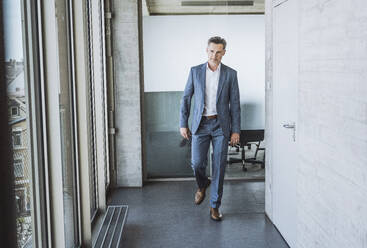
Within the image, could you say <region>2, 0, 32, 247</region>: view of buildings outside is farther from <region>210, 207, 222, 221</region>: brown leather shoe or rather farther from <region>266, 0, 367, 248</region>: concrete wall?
<region>210, 207, 222, 221</region>: brown leather shoe

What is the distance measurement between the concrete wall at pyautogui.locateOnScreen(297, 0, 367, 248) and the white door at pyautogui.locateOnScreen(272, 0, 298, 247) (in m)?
0.31

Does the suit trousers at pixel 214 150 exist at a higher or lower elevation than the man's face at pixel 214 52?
lower

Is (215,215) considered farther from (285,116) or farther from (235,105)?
(285,116)

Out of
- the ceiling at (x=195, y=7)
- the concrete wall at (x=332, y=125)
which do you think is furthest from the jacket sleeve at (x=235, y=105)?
the ceiling at (x=195, y=7)

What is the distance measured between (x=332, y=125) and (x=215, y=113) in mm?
1873

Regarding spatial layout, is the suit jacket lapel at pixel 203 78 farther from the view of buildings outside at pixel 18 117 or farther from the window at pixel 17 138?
the window at pixel 17 138

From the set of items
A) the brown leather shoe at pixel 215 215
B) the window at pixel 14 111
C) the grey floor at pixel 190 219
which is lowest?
the grey floor at pixel 190 219

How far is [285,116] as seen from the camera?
156 inches

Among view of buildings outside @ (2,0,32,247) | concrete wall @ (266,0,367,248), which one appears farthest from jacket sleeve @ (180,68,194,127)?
view of buildings outside @ (2,0,32,247)

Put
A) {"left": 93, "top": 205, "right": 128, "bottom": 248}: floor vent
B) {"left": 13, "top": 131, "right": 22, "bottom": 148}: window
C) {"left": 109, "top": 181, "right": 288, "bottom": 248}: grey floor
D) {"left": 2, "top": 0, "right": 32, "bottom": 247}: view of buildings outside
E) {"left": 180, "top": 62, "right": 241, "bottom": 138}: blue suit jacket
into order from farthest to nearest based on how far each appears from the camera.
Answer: {"left": 180, "top": 62, "right": 241, "bottom": 138}: blue suit jacket < {"left": 109, "top": 181, "right": 288, "bottom": 248}: grey floor < {"left": 93, "top": 205, "right": 128, "bottom": 248}: floor vent < {"left": 13, "top": 131, "right": 22, "bottom": 148}: window < {"left": 2, "top": 0, "right": 32, "bottom": 247}: view of buildings outside

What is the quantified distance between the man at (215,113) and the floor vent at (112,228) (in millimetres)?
942

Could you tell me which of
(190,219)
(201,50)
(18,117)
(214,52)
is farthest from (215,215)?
(18,117)

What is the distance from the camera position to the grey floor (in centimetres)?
404

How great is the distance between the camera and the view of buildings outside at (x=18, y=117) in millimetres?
1888
